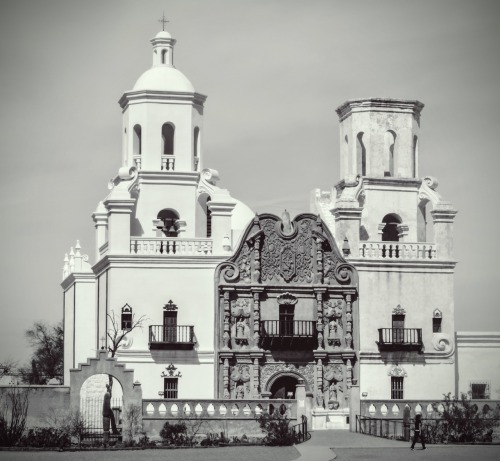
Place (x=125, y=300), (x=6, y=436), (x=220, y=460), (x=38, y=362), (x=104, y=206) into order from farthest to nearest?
(x=38, y=362) → (x=104, y=206) → (x=125, y=300) → (x=6, y=436) → (x=220, y=460)

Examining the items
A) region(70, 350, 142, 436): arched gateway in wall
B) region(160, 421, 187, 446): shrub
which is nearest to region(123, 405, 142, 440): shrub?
region(70, 350, 142, 436): arched gateway in wall

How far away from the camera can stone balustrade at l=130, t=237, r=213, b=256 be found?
227 ft

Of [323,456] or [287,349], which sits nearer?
[323,456]

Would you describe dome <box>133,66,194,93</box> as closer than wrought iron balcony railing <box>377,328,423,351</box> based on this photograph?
No

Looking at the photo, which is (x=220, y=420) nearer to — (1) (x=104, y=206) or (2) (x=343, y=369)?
(2) (x=343, y=369)

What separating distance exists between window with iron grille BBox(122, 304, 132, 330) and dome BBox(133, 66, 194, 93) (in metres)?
9.49

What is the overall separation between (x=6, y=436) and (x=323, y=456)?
435 inches

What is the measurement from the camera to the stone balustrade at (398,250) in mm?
71188

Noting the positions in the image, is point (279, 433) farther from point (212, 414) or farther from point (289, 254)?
point (289, 254)

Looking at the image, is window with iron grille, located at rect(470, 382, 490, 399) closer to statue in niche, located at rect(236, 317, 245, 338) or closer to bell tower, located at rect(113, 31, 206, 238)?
statue in niche, located at rect(236, 317, 245, 338)

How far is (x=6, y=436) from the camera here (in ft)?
182

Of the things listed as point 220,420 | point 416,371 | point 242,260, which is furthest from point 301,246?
point 220,420

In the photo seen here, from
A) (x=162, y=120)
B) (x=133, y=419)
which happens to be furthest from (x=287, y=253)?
(x=133, y=419)

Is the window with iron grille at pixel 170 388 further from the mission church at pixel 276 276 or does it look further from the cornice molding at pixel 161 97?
the cornice molding at pixel 161 97
